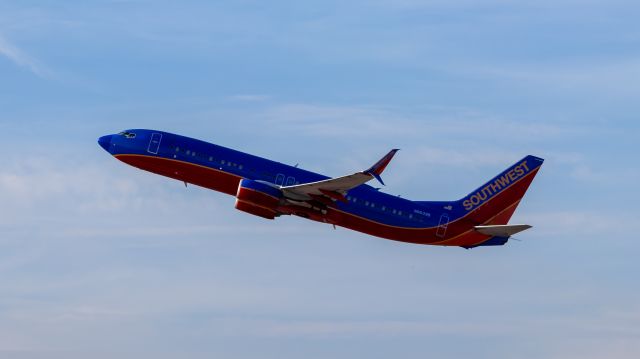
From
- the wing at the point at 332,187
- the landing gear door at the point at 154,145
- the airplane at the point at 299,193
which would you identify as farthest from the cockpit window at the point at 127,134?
the wing at the point at 332,187

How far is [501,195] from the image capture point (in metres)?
100

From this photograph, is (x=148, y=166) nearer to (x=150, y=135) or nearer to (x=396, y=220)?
(x=150, y=135)

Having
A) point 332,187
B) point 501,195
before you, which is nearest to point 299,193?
point 332,187

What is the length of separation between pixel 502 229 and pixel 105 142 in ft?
113

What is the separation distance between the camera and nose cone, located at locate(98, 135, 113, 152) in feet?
306

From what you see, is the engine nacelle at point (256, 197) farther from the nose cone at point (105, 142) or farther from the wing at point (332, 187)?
the nose cone at point (105, 142)

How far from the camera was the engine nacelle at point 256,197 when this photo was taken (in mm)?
87688

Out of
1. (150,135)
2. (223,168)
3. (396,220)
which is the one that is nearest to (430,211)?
(396,220)

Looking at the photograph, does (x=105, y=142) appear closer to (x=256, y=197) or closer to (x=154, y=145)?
(x=154, y=145)

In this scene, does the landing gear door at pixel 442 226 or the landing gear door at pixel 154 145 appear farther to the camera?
the landing gear door at pixel 442 226

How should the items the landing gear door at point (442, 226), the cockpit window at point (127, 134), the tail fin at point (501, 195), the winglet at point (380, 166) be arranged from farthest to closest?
the tail fin at point (501, 195) → the landing gear door at point (442, 226) → the cockpit window at point (127, 134) → the winglet at point (380, 166)

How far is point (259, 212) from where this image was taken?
89188mm

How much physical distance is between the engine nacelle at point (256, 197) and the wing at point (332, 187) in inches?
37.9

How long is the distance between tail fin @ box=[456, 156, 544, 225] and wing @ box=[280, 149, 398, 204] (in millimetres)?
14238
